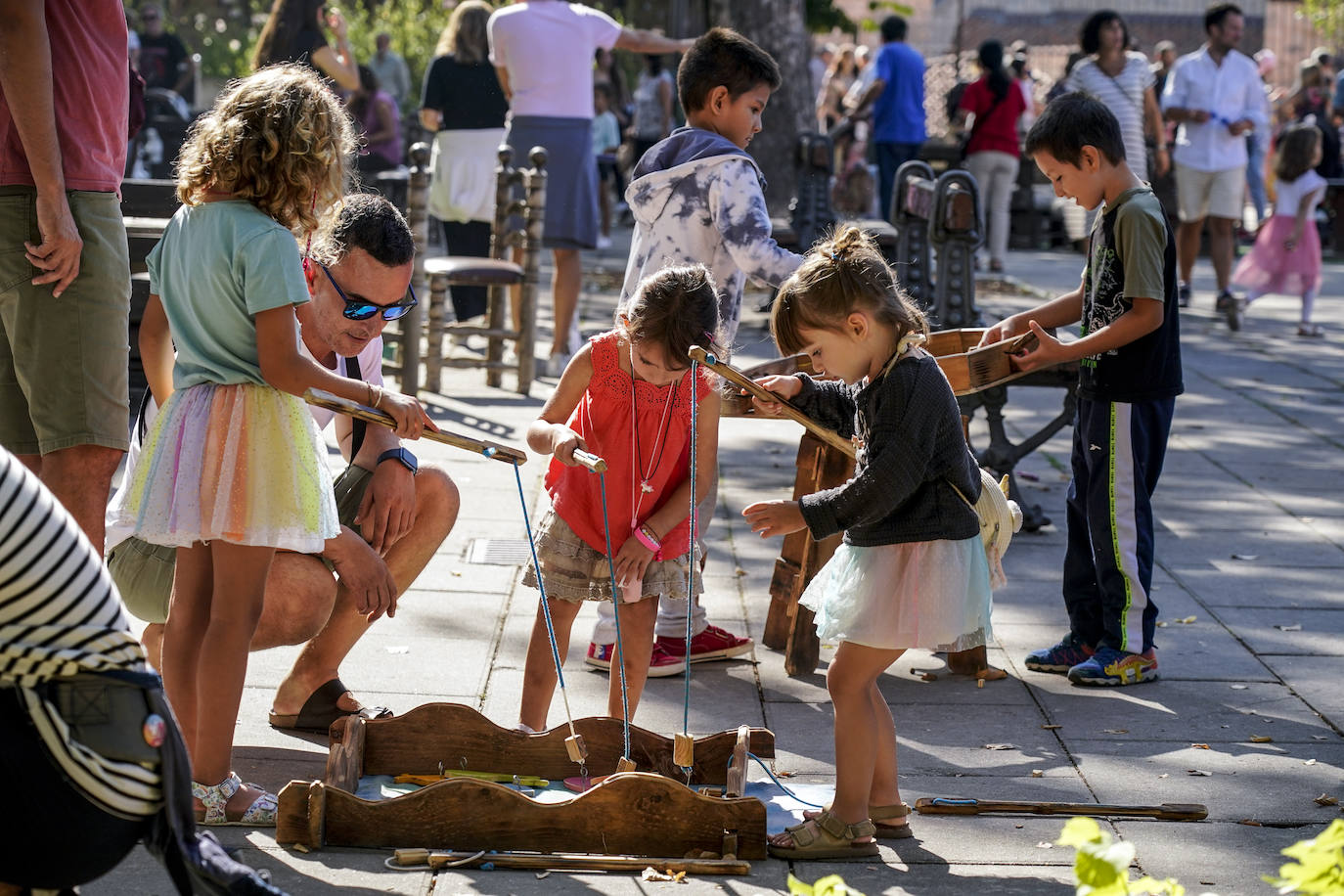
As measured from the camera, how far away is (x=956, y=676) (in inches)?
186

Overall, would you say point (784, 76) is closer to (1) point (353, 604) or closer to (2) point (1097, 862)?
(1) point (353, 604)

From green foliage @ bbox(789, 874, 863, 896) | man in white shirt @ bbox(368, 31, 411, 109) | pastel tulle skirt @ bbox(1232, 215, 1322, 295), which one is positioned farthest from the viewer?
man in white shirt @ bbox(368, 31, 411, 109)

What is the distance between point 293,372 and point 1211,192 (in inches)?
408

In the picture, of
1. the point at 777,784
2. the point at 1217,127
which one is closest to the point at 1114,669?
the point at 777,784

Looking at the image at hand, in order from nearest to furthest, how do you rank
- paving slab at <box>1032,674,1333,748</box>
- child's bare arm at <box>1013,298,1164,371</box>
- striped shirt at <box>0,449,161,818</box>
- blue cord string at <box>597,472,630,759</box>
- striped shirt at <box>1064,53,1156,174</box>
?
striped shirt at <box>0,449,161,818</box>
blue cord string at <box>597,472,630,759</box>
paving slab at <box>1032,674,1333,748</box>
child's bare arm at <box>1013,298,1164,371</box>
striped shirt at <box>1064,53,1156,174</box>

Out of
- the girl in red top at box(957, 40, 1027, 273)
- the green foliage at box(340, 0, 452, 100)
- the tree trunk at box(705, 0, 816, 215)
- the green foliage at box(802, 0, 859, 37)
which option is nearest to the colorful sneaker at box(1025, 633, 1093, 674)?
the girl in red top at box(957, 40, 1027, 273)

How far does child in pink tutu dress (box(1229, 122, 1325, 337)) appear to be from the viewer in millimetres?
11430

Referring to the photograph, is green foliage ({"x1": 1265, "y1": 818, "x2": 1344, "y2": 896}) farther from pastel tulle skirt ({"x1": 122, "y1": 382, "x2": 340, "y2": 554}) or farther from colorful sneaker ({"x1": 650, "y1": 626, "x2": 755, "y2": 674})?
colorful sneaker ({"x1": 650, "y1": 626, "x2": 755, "y2": 674})

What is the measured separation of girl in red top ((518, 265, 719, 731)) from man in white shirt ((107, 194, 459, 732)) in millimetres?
373

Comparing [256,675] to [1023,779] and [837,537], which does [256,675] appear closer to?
[837,537]

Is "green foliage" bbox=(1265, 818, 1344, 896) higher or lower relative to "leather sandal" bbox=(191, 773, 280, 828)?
higher

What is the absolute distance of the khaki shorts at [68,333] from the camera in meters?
3.99

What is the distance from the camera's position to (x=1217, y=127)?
12000mm

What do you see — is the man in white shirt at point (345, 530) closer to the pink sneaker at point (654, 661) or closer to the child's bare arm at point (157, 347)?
the child's bare arm at point (157, 347)
